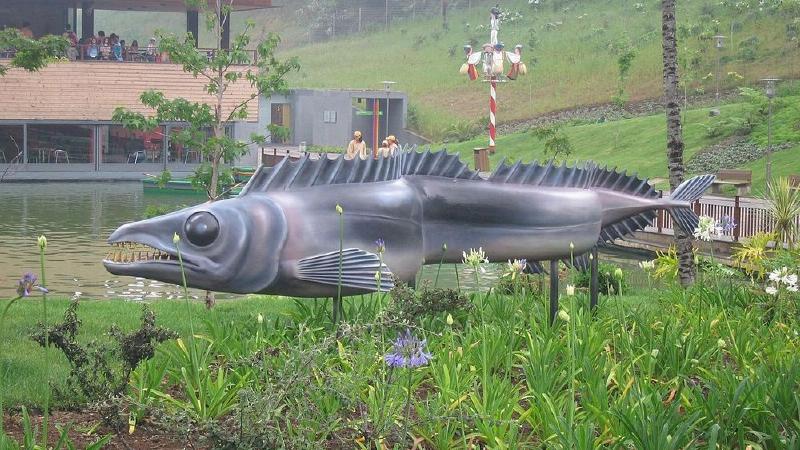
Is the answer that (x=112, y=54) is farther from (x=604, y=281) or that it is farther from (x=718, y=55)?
(x=604, y=281)

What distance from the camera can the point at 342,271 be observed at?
808 centimetres

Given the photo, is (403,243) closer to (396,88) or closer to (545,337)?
(545,337)

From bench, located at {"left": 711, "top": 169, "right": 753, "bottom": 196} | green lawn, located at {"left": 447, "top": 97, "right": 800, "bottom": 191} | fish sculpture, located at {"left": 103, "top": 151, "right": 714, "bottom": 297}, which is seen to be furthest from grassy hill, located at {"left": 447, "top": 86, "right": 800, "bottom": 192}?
fish sculpture, located at {"left": 103, "top": 151, "right": 714, "bottom": 297}

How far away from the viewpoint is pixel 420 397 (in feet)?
22.8

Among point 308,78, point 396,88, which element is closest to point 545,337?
point 396,88

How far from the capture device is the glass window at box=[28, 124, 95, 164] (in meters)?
41.9

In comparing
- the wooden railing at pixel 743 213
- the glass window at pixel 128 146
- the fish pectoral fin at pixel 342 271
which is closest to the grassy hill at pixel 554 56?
the glass window at pixel 128 146

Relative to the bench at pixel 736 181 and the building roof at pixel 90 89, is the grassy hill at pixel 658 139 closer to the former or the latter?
the bench at pixel 736 181

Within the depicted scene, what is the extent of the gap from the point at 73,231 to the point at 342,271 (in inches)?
760

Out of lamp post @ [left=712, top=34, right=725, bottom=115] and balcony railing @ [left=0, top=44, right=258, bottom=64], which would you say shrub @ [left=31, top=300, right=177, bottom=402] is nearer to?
balcony railing @ [left=0, top=44, right=258, bottom=64]

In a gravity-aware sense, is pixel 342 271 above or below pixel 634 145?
below

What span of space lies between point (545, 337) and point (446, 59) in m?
61.1

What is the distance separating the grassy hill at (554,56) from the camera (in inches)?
2018

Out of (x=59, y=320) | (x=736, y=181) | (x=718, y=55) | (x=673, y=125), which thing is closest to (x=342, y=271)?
(x=59, y=320)
